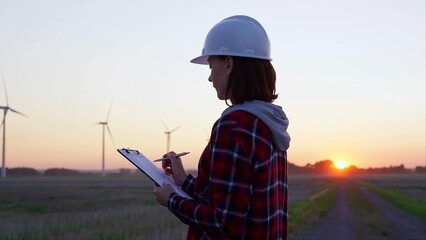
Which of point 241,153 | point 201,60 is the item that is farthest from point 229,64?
point 241,153

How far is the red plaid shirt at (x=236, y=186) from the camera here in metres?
2.39

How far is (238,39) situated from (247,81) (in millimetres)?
169

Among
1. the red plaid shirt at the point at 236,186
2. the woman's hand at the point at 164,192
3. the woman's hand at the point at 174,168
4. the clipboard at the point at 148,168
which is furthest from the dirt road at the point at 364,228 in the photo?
the red plaid shirt at the point at 236,186

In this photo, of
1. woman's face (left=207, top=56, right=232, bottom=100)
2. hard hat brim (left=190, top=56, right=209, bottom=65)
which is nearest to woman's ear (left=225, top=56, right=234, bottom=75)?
woman's face (left=207, top=56, right=232, bottom=100)

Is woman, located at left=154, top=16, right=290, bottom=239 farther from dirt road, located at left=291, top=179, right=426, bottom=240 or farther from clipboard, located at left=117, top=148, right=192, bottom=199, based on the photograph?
dirt road, located at left=291, top=179, right=426, bottom=240

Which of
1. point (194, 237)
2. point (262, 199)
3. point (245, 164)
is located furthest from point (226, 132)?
point (194, 237)

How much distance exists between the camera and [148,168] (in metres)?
2.84

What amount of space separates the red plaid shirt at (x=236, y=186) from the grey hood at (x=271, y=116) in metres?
0.02

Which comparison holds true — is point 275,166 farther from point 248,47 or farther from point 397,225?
point 397,225

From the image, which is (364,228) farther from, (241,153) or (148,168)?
(241,153)

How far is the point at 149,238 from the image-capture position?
51.5 ft

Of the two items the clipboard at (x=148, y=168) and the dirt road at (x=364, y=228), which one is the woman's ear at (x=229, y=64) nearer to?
the clipboard at (x=148, y=168)

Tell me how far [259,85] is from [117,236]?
14.8m

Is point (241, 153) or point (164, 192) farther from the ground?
point (241, 153)
